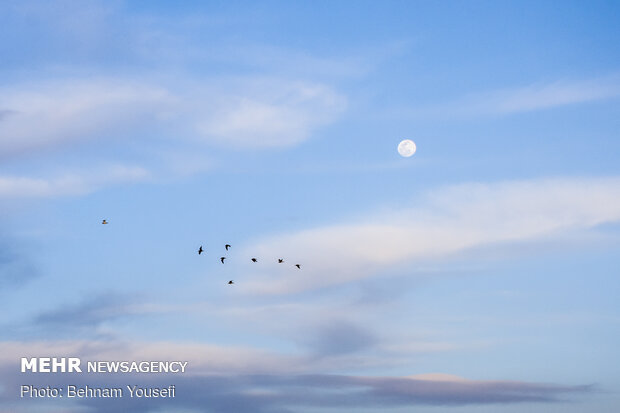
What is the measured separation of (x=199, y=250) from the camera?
655ft

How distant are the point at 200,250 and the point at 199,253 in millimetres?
1261

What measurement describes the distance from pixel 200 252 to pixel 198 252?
2.25 ft

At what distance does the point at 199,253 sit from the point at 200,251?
847mm

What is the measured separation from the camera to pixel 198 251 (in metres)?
200

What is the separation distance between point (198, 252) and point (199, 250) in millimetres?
490

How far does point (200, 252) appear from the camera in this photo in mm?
199250

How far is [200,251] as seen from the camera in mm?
199125

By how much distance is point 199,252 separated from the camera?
199 meters

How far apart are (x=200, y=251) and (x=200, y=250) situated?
422 millimetres

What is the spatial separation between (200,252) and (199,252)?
640 millimetres

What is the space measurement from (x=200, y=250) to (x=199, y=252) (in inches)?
37.7

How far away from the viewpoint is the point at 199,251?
19900 centimetres

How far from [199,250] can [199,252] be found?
107 cm

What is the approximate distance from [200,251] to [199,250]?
0.59 meters
